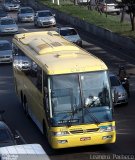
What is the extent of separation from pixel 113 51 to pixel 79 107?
881 inches

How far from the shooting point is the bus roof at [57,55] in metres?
19.3

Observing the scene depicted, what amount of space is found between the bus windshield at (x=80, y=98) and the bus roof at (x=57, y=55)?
22cm

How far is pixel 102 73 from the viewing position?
760 inches

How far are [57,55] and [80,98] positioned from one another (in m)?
2.23

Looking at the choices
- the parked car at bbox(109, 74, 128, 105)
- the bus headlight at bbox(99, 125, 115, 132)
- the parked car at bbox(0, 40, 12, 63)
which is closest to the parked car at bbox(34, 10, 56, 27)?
the parked car at bbox(0, 40, 12, 63)

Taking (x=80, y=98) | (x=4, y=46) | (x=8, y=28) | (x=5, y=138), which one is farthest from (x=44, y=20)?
(x=5, y=138)

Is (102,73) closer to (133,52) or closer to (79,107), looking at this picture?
(79,107)

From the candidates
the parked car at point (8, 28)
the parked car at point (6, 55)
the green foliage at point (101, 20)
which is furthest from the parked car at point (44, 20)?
the parked car at point (6, 55)

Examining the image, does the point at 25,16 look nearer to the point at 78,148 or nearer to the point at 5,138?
the point at 78,148

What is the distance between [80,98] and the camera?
1898 centimetres

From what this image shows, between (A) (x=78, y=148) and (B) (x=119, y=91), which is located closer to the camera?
(A) (x=78, y=148)

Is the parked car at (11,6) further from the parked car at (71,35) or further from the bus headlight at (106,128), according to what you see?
the bus headlight at (106,128)

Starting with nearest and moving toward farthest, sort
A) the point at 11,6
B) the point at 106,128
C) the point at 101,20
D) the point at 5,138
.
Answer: the point at 5,138, the point at 106,128, the point at 101,20, the point at 11,6

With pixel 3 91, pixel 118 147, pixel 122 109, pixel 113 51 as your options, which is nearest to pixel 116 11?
pixel 113 51
